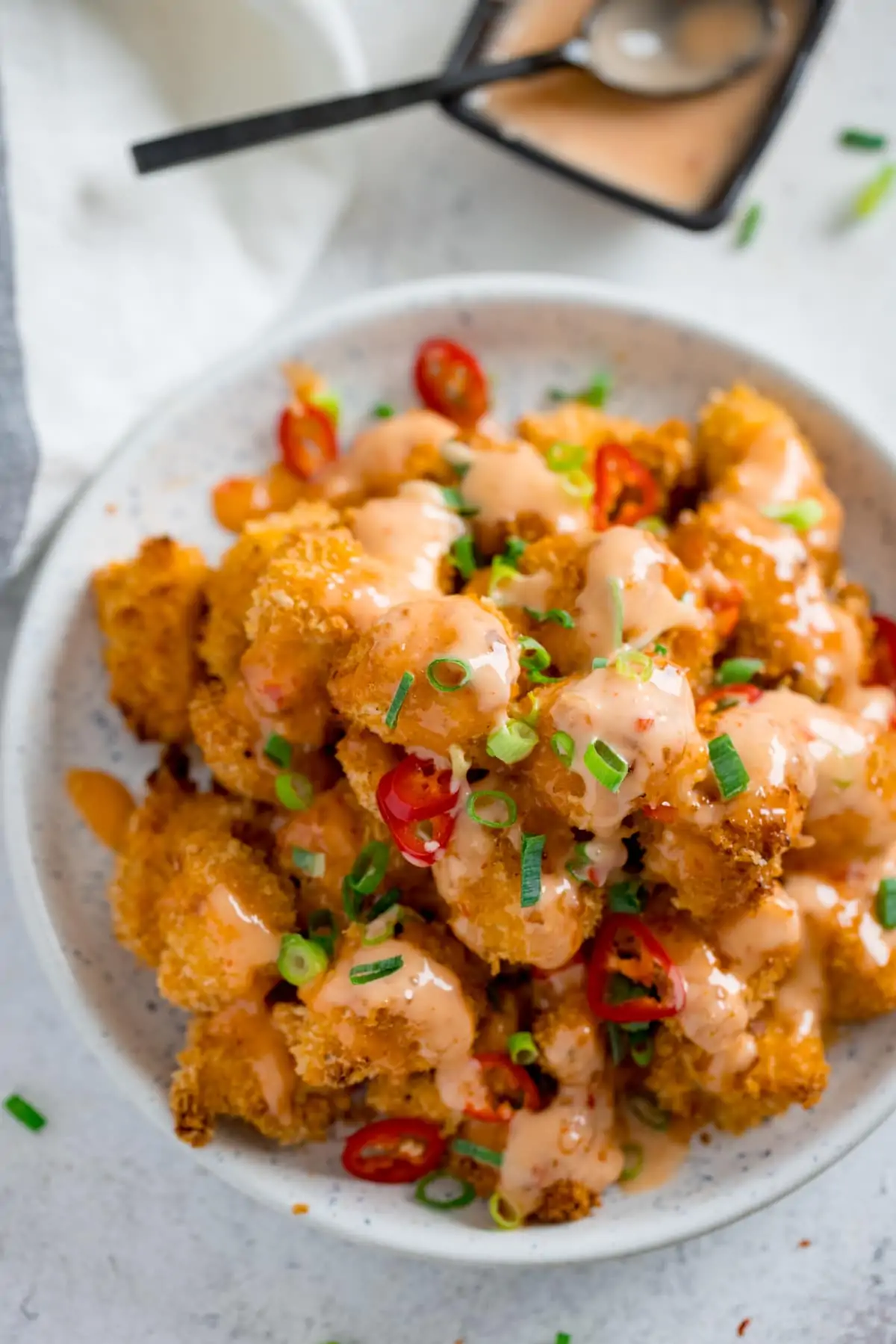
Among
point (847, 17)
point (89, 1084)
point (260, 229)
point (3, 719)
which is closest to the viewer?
point (3, 719)

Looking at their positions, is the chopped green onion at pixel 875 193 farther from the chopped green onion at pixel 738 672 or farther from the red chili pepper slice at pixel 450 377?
the chopped green onion at pixel 738 672

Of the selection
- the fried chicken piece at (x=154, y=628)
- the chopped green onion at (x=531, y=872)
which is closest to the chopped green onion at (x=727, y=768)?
the chopped green onion at (x=531, y=872)

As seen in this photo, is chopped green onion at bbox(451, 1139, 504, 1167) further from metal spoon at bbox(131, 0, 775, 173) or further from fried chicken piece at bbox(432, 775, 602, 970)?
metal spoon at bbox(131, 0, 775, 173)

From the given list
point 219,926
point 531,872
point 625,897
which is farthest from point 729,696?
point 219,926

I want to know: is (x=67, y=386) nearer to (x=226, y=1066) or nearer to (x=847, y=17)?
(x=226, y=1066)

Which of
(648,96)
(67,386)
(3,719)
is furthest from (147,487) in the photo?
(648,96)

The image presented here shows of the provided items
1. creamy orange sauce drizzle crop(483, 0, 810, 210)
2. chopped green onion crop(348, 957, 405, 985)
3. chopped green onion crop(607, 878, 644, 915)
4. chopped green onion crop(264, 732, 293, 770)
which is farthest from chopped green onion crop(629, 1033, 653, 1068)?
creamy orange sauce drizzle crop(483, 0, 810, 210)

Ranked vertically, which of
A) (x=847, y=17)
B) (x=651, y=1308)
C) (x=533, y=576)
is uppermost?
(x=847, y=17)
